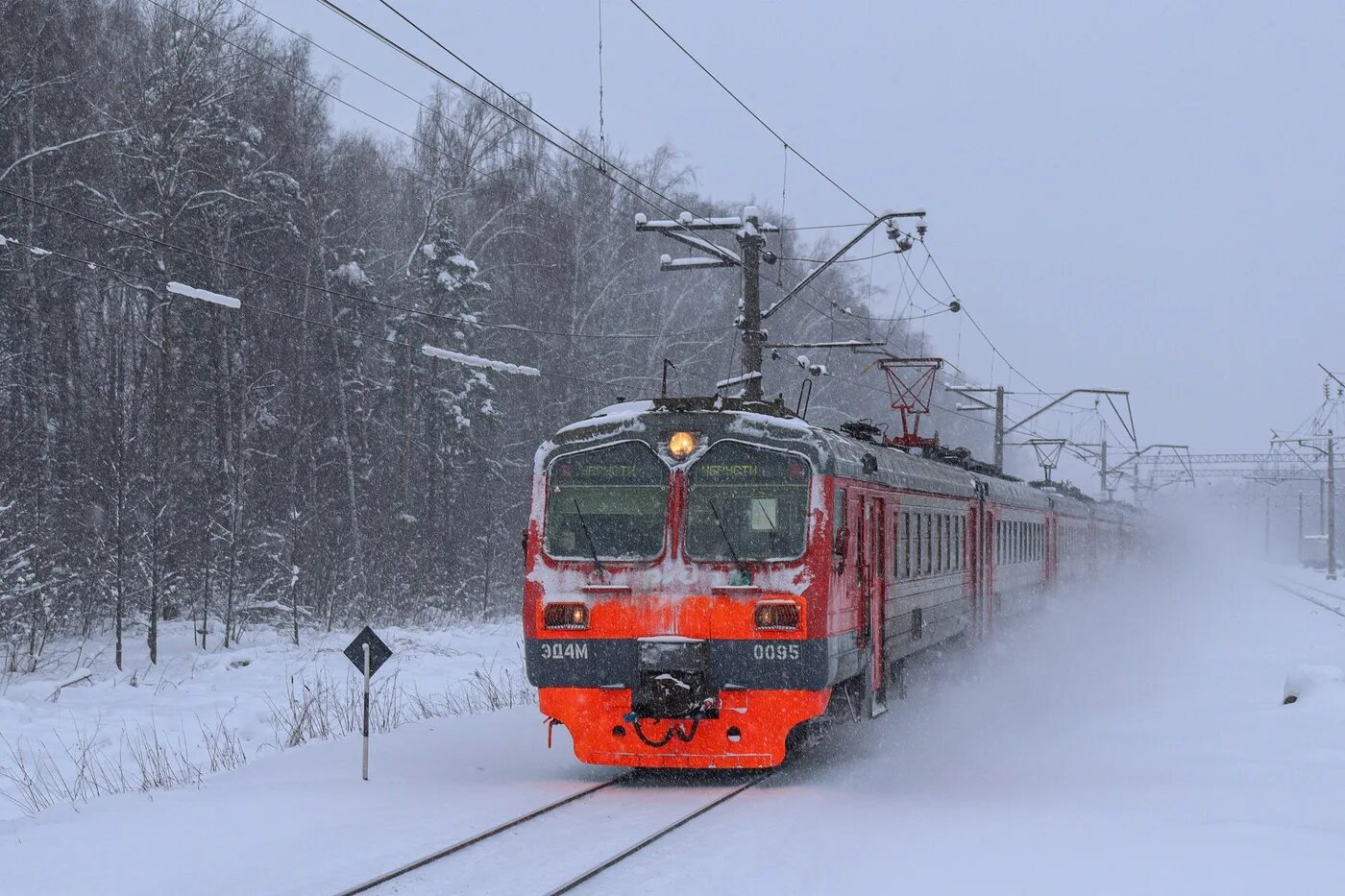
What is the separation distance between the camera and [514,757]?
40.6 ft

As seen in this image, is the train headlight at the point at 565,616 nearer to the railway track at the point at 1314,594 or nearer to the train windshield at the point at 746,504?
the train windshield at the point at 746,504

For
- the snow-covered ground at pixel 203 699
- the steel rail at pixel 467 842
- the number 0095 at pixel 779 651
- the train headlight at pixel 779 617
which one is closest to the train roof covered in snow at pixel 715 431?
the train headlight at pixel 779 617

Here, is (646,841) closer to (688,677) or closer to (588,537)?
(688,677)

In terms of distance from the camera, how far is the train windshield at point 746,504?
1088 cm

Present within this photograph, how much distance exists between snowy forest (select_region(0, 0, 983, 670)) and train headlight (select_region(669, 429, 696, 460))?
838 centimetres

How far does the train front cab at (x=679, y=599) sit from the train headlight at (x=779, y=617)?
1 centimetres

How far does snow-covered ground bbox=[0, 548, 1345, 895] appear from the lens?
25.5ft

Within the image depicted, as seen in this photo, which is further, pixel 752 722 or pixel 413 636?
pixel 413 636

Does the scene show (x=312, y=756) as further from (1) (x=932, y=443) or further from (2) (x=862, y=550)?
(1) (x=932, y=443)

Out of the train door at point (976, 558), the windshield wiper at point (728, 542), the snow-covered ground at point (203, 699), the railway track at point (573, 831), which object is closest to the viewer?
the railway track at point (573, 831)

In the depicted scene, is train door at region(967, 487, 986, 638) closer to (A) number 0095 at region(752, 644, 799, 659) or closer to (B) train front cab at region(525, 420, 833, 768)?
(B) train front cab at region(525, 420, 833, 768)

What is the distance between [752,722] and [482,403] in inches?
995

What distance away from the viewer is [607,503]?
11281 mm

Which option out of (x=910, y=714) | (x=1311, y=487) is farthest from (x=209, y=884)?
(x=1311, y=487)
